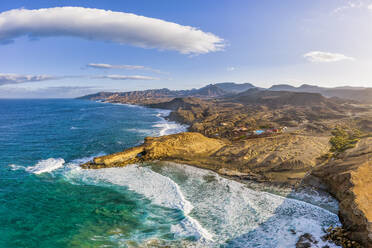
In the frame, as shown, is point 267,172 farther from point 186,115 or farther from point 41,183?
point 186,115

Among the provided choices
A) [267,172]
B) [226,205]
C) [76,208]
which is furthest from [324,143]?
[76,208]

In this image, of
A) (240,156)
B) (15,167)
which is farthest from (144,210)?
(15,167)

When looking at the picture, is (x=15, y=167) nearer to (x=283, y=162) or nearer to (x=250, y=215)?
(x=250, y=215)

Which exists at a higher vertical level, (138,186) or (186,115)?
(186,115)

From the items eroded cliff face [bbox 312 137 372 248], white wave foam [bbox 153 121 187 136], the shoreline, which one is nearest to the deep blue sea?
the shoreline

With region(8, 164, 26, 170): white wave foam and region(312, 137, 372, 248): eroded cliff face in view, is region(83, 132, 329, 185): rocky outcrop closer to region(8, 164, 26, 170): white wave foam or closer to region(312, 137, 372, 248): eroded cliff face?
region(312, 137, 372, 248): eroded cliff face
